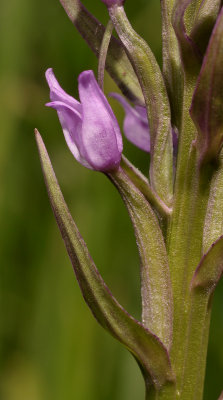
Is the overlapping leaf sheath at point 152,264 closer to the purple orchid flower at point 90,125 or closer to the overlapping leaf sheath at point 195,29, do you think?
the purple orchid flower at point 90,125

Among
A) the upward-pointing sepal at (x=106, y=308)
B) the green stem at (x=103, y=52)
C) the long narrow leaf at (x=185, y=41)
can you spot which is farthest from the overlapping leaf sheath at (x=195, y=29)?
the upward-pointing sepal at (x=106, y=308)

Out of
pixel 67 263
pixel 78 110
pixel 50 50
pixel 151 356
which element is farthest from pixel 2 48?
pixel 151 356

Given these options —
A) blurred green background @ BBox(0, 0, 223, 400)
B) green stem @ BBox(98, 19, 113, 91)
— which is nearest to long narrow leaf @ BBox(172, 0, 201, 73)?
green stem @ BBox(98, 19, 113, 91)

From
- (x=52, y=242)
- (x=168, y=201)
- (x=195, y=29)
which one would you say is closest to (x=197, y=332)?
(x=168, y=201)

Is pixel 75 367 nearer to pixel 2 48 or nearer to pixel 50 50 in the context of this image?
pixel 2 48

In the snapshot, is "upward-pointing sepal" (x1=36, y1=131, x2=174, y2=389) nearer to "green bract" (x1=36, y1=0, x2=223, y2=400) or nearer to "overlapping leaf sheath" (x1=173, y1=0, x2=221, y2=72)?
"green bract" (x1=36, y1=0, x2=223, y2=400)

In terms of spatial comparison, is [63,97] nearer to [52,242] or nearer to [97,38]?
[97,38]
